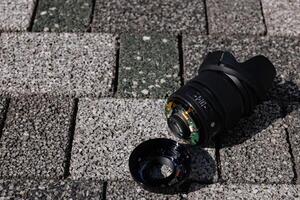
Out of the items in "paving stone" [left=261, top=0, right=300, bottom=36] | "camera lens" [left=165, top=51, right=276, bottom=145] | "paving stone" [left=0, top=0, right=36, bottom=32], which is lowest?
"paving stone" [left=261, top=0, right=300, bottom=36]

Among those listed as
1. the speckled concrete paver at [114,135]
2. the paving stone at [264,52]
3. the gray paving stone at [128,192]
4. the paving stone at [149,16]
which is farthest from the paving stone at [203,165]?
the paving stone at [149,16]

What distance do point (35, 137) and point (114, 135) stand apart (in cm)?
38

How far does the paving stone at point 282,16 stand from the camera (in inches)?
141

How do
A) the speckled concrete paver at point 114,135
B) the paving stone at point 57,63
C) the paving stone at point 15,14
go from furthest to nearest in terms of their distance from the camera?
the paving stone at point 15,14 → the paving stone at point 57,63 → the speckled concrete paver at point 114,135

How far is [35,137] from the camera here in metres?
2.97

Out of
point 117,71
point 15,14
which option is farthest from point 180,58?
point 15,14

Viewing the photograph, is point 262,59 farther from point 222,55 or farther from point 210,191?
point 210,191

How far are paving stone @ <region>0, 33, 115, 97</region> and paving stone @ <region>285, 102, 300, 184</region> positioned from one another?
36.5 inches

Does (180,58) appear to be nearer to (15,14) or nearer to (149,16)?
(149,16)

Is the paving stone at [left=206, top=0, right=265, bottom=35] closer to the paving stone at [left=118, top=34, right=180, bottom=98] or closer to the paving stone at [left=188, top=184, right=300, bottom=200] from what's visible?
the paving stone at [left=118, top=34, right=180, bottom=98]

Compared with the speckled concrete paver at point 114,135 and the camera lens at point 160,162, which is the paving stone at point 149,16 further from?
the camera lens at point 160,162

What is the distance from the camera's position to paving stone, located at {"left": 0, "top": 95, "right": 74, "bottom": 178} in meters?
2.84

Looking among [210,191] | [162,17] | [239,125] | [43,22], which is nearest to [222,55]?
[239,125]

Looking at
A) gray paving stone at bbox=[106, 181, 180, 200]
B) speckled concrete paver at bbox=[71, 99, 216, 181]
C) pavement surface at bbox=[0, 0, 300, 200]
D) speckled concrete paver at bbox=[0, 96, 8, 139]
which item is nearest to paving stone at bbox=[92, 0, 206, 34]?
pavement surface at bbox=[0, 0, 300, 200]
